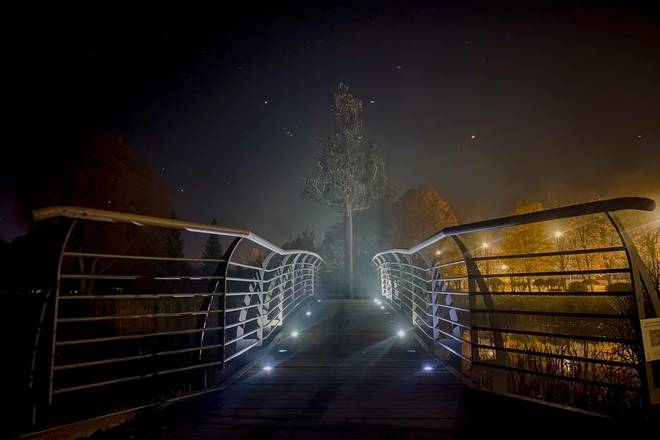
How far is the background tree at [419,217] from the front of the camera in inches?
1124

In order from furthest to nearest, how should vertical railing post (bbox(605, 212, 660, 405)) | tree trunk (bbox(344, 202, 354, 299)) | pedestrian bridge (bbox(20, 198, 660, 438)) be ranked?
tree trunk (bbox(344, 202, 354, 299)) → pedestrian bridge (bbox(20, 198, 660, 438)) → vertical railing post (bbox(605, 212, 660, 405))

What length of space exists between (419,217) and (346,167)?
1434cm

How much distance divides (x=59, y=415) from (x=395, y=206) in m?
28.9

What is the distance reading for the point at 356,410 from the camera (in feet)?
10.1

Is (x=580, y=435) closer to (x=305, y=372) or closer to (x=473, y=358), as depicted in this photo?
(x=473, y=358)

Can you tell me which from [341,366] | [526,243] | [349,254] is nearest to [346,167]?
[349,254]

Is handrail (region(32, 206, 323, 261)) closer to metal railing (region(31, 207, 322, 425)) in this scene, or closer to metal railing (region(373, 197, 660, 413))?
metal railing (region(31, 207, 322, 425))

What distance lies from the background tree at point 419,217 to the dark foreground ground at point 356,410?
24294mm

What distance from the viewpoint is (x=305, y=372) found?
422 cm

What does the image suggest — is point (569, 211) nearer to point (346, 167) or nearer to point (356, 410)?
point (356, 410)

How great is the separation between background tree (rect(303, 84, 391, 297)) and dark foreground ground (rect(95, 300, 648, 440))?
11.4 meters

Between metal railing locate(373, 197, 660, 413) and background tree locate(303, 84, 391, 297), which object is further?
background tree locate(303, 84, 391, 297)

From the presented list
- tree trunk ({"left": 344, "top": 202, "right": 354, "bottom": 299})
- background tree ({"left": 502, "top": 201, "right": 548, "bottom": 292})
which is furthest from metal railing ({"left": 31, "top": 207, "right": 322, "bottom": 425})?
background tree ({"left": 502, "top": 201, "right": 548, "bottom": 292})

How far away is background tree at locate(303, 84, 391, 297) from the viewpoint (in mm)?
15906
